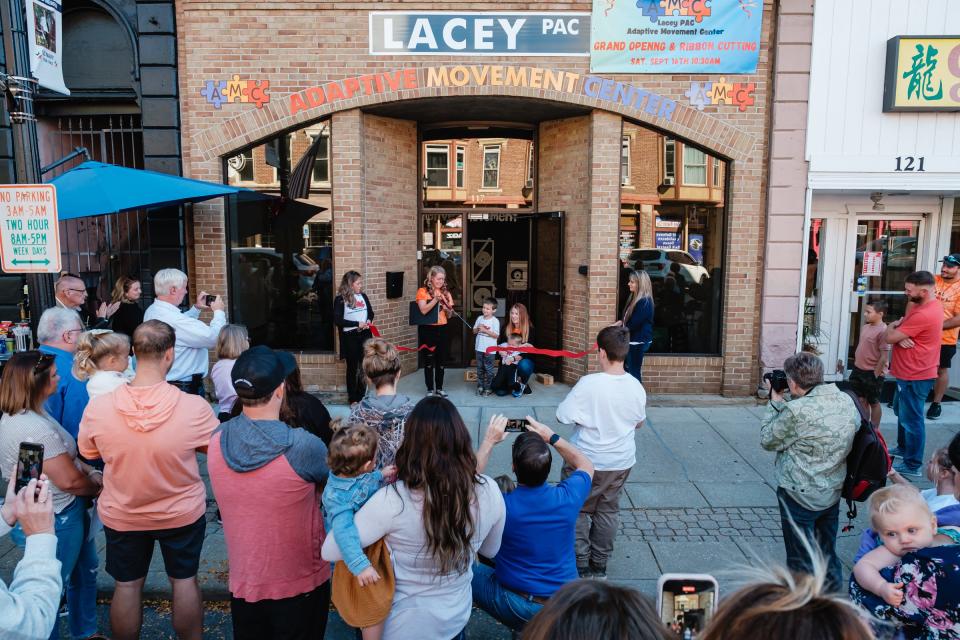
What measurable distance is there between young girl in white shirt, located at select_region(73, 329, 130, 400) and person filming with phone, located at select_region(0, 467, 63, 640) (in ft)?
5.19

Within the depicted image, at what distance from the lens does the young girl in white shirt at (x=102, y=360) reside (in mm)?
3789

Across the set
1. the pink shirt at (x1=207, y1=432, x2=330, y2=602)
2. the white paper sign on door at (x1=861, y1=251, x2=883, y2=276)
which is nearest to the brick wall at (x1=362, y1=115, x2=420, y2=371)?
the pink shirt at (x1=207, y1=432, x2=330, y2=602)

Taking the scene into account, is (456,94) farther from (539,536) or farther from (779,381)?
(539,536)

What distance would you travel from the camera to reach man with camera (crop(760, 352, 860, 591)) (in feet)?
12.3

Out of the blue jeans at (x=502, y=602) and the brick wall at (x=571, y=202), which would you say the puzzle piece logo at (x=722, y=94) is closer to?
the brick wall at (x=571, y=202)

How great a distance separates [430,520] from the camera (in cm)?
261

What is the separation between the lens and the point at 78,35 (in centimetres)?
859

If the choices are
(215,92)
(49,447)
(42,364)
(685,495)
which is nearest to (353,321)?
(215,92)

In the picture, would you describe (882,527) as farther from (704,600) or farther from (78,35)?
(78,35)

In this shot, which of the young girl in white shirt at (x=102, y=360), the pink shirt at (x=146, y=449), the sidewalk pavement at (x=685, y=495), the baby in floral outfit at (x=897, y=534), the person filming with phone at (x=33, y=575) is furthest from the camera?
the sidewalk pavement at (x=685, y=495)

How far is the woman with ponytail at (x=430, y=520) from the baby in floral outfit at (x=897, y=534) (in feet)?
5.24

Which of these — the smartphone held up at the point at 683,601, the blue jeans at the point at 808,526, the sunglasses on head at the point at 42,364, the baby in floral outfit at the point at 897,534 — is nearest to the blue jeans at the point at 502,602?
the smartphone held up at the point at 683,601

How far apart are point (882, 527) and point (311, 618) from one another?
2.64 m

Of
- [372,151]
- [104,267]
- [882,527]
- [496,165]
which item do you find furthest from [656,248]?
[104,267]
